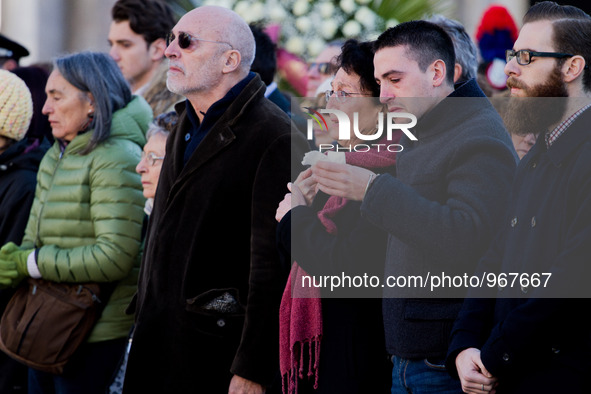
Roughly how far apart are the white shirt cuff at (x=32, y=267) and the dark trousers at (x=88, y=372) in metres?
0.43

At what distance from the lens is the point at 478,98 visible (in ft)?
10.3

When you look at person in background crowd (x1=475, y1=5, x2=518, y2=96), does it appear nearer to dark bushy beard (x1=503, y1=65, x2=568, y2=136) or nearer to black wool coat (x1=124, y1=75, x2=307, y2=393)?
black wool coat (x1=124, y1=75, x2=307, y2=393)

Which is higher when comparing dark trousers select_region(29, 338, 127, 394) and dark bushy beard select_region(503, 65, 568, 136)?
dark bushy beard select_region(503, 65, 568, 136)

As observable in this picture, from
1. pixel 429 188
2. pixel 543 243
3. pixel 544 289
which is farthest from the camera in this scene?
pixel 429 188

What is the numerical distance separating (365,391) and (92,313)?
1776mm

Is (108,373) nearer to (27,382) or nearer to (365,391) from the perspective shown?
(27,382)

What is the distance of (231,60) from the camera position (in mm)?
3975

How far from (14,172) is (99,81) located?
0.82 m

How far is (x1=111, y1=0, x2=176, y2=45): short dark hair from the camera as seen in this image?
19.6 feet

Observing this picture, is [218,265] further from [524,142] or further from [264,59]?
[264,59]

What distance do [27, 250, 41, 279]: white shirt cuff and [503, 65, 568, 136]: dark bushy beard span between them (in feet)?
8.69

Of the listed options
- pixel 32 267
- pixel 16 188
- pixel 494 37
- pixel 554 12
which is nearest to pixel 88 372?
pixel 32 267

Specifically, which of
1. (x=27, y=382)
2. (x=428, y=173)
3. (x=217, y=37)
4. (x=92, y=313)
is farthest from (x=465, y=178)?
(x=27, y=382)

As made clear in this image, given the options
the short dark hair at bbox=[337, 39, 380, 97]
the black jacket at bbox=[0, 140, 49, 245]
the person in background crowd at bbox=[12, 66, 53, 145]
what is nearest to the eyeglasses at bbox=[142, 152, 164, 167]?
the black jacket at bbox=[0, 140, 49, 245]
